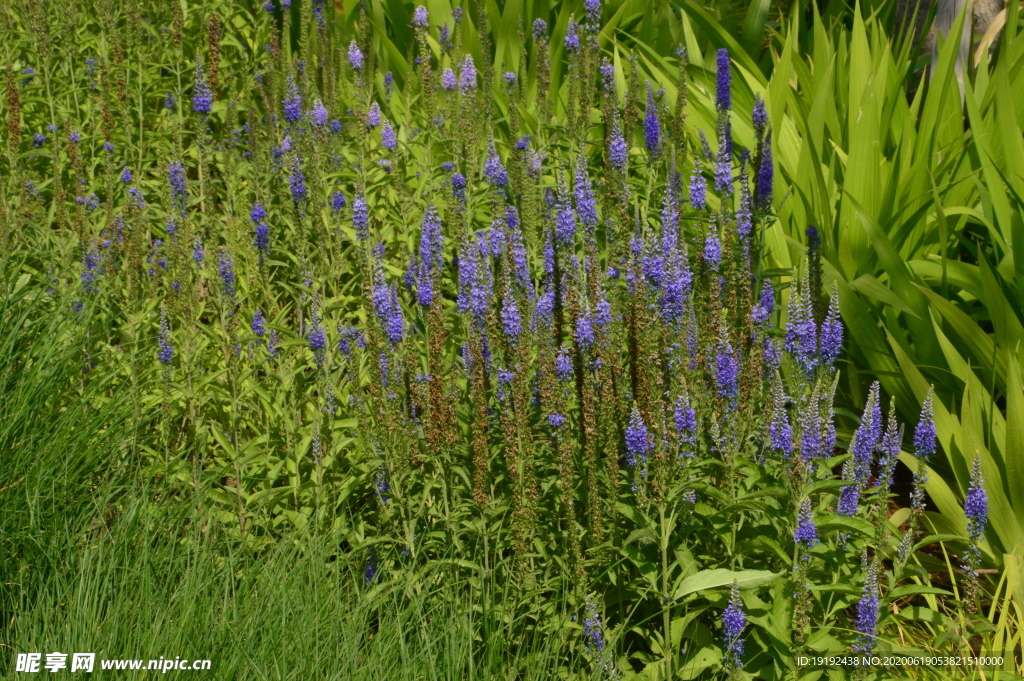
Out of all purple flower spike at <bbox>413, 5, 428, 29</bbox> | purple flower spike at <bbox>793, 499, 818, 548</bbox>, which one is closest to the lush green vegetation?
purple flower spike at <bbox>793, 499, 818, 548</bbox>

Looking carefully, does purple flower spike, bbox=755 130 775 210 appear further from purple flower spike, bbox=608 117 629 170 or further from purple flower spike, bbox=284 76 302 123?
purple flower spike, bbox=284 76 302 123

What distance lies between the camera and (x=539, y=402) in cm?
275

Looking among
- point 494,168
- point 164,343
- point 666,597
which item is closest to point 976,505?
point 666,597

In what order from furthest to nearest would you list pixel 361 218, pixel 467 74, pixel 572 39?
pixel 467 74 < pixel 572 39 < pixel 361 218

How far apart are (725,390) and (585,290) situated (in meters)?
0.48

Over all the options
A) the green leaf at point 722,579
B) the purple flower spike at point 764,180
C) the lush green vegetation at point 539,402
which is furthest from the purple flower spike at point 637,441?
the purple flower spike at point 764,180

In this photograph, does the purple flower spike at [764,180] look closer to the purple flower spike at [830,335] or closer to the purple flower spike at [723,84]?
the purple flower spike at [723,84]

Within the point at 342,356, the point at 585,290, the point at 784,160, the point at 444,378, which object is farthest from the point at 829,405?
the point at 784,160

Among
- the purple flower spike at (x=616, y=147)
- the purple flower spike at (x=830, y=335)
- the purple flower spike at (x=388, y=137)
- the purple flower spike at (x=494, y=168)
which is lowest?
the purple flower spike at (x=830, y=335)

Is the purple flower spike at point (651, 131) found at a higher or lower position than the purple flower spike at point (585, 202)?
higher

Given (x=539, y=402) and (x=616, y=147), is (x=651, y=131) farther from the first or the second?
(x=539, y=402)

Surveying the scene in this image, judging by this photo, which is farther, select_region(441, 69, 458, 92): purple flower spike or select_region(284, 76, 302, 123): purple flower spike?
select_region(441, 69, 458, 92): purple flower spike

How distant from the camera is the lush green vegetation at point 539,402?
2367mm

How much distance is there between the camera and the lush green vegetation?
7.77 ft
